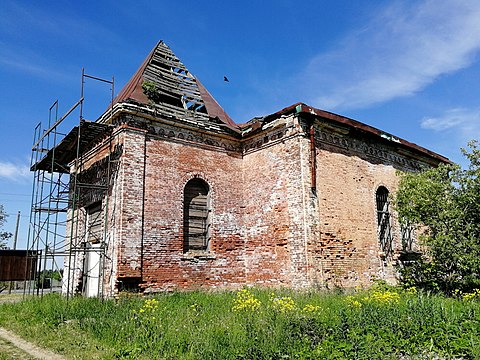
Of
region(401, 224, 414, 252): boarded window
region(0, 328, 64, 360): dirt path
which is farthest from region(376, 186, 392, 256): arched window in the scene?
Result: region(0, 328, 64, 360): dirt path

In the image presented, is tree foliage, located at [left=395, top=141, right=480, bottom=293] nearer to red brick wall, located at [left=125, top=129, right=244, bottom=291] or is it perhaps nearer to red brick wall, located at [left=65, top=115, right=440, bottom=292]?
red brick wall, located at [left=65, top=115, right=440, bottom=292]

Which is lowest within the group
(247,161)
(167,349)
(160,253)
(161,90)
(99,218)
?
(167,349)

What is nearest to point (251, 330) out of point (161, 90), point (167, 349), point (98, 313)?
point (167, 349)

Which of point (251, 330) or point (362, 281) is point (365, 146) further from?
point (251, 330)

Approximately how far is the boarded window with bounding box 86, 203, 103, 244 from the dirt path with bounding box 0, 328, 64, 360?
14.7ft

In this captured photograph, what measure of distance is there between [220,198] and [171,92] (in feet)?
13.5

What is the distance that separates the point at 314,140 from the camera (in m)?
12.6

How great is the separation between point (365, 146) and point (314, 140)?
2892 millimetres

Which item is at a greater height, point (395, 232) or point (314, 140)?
point (314, 140)

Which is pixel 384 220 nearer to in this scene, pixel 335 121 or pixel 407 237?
pixel 407 237

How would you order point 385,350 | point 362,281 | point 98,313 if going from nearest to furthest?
1. point 385,350
2. point 98,313
3. point 362,281

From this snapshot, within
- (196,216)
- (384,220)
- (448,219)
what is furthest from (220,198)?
(448,219)

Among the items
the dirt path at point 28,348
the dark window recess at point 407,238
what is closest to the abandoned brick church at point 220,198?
the dark window recess at point 407,238

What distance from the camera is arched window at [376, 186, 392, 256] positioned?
14559 mm
